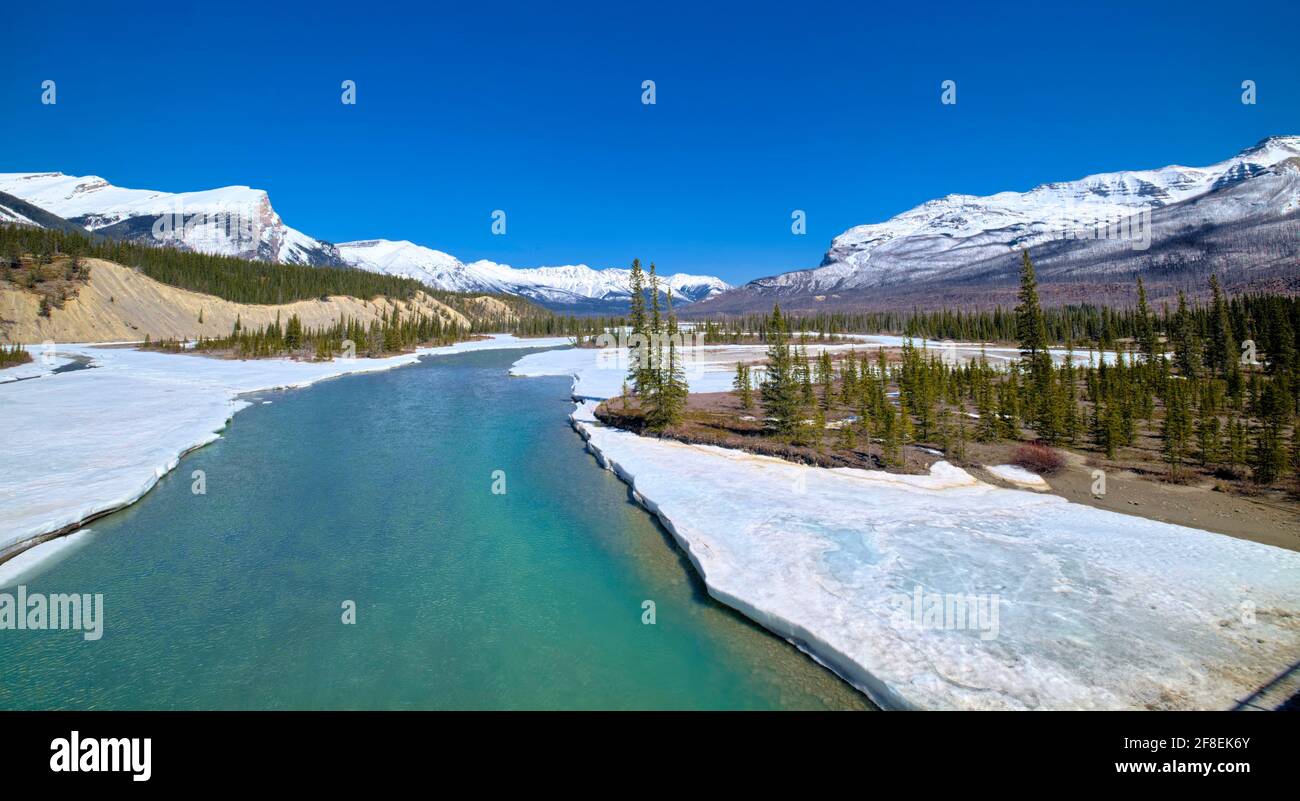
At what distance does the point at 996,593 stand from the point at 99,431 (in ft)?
129

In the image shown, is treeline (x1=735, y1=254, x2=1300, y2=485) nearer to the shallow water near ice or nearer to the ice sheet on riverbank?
the ice sheet on riverbank

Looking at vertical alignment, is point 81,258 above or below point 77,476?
above

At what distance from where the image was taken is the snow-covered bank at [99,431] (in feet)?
59.7

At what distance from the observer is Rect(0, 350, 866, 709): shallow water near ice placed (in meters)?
10.1

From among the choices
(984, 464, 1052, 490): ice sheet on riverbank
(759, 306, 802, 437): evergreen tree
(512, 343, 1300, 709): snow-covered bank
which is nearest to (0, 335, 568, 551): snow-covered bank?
(512, 343, 1300, 709): snow-covered bank

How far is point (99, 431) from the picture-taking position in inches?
1128

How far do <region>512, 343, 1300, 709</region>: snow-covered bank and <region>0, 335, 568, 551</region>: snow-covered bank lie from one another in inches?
728

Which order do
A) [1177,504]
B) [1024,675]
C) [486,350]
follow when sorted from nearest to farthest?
1. [1024,675]
2. [1177,504]
3. [486,350]

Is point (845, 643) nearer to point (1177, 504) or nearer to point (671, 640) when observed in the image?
point (671, 640)

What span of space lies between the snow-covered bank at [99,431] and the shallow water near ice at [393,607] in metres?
1.08

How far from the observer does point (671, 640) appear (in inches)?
475

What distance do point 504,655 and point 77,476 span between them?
20.8m

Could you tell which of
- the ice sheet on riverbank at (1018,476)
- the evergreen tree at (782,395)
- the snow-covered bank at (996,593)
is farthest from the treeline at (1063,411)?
the snow-covered bank at (996,593)

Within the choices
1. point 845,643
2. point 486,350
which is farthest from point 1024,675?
point 486,350
